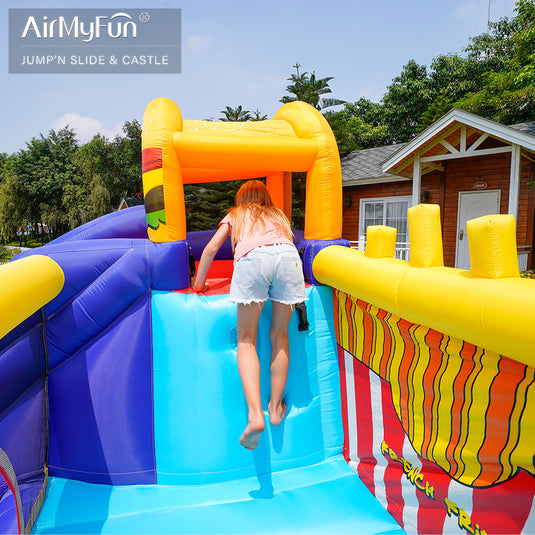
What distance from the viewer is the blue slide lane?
1910 millimetres

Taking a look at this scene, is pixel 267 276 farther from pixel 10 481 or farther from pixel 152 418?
pixel 10 481

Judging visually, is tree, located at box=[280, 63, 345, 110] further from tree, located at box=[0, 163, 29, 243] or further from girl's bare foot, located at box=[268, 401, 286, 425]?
tree, located at box=[0, 163, 29, 243]

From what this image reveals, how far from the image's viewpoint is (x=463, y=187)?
845 cm

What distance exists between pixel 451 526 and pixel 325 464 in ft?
3.15

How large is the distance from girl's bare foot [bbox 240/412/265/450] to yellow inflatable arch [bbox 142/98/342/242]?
117cm

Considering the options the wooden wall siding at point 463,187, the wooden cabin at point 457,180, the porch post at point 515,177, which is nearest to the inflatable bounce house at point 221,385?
the porch post at point 515,177

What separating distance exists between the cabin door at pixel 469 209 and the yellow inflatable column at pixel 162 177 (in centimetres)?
744

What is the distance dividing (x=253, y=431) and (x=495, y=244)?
130 centimetres

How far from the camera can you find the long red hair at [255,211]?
6.98 ft

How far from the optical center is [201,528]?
1.87 metres

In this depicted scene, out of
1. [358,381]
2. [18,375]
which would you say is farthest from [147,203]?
[358,381]

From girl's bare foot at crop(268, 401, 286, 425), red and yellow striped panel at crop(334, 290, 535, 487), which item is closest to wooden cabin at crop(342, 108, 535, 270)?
red and yellow striped panel at crop(334, 290, 535, 487)

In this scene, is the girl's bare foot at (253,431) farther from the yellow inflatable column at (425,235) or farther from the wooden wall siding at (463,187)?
the wooden wall siding at (463,187)

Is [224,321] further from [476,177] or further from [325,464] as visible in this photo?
[476,177]
